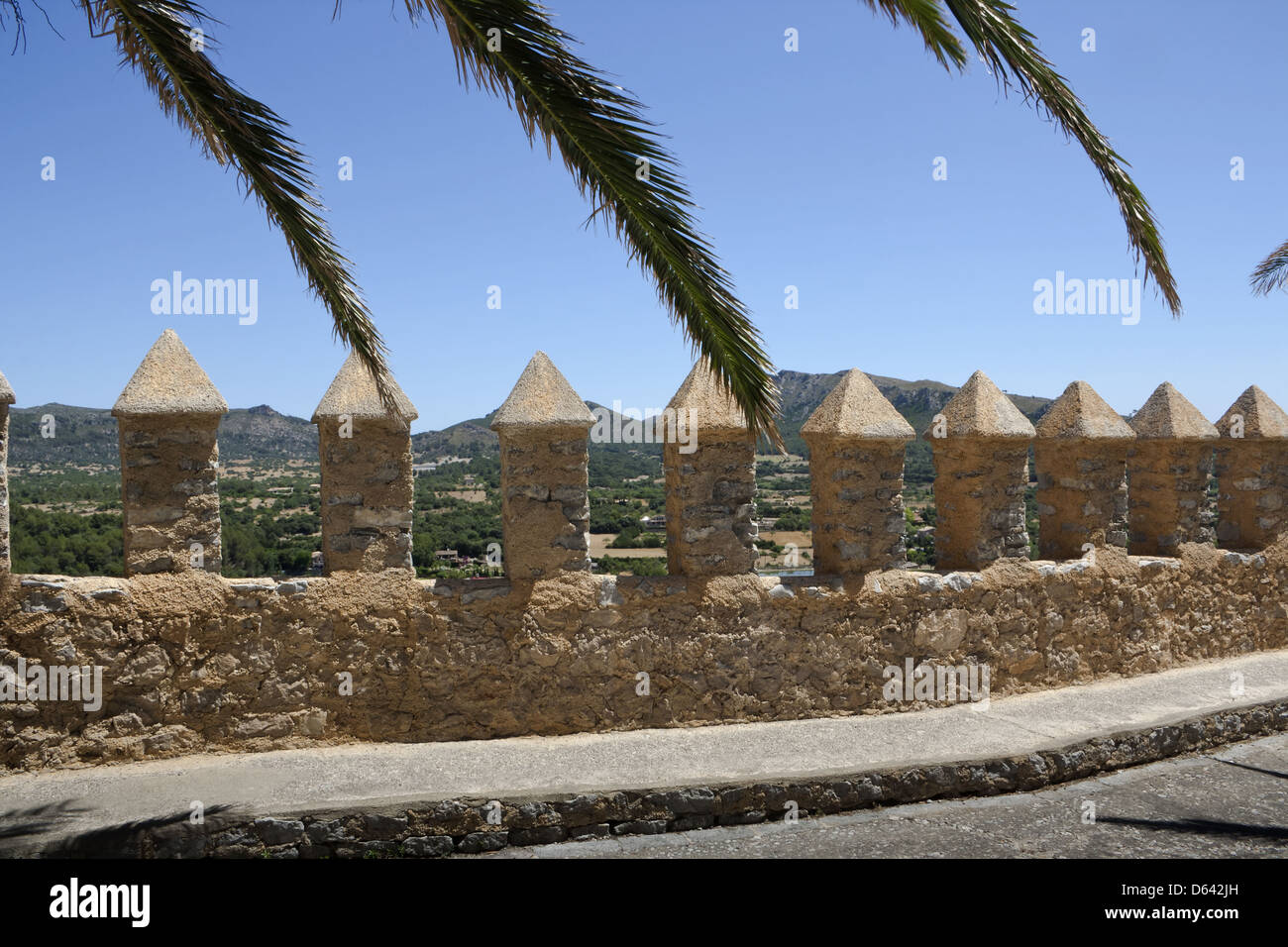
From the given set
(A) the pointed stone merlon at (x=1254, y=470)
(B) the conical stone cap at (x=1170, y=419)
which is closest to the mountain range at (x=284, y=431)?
(B) the conical stone cap at (x=1170, y=419)

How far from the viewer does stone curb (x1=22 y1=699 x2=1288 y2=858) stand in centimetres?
459

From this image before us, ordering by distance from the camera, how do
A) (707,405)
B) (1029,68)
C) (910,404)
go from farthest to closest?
(910,404) < (707,405) < (1029,68)

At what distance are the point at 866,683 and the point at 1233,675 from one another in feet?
11.3

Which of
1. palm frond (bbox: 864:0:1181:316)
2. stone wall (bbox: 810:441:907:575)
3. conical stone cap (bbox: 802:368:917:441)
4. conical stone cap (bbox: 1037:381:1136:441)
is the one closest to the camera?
palm frond (bbox: 864:0:1181:316)

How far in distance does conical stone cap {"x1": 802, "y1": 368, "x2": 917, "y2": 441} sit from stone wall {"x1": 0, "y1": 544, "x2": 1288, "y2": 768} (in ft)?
3.38

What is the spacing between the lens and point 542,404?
600 cm

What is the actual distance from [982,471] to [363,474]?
4.39 m

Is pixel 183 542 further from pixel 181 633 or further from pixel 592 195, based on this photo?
pixel 592 195

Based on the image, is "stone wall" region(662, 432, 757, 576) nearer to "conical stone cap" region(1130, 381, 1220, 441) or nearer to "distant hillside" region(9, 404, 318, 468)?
"distant hillside" region(9, 404, 318, 468)

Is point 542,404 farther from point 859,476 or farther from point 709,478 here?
point 859,476

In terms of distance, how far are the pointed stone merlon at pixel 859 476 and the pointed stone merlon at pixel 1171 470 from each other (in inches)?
109

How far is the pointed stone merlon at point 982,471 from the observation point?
692cm

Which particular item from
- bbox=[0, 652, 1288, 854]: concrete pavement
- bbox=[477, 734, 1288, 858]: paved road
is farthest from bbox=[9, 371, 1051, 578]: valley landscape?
bbox=[477, 734, 1288, 858]: paved road

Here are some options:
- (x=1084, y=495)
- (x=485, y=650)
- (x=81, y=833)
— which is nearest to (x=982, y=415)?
(x=1084, y=495)
